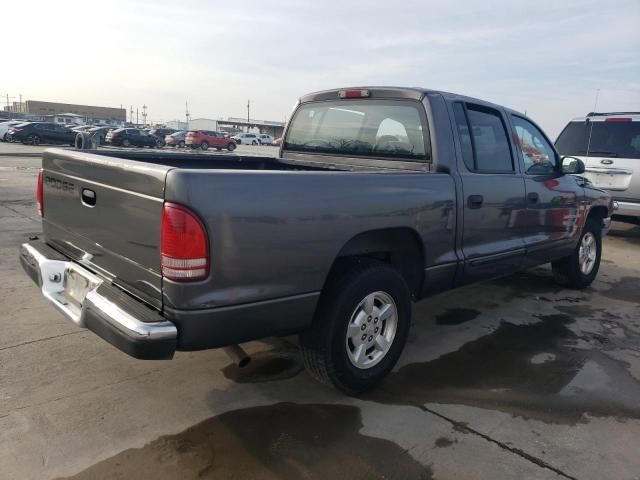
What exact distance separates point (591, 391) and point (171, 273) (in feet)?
9.55

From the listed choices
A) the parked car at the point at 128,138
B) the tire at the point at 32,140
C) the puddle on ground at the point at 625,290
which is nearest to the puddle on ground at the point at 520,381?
the puddle on ground at the point at 625,290

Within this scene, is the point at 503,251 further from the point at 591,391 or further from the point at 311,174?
the point at 311,174

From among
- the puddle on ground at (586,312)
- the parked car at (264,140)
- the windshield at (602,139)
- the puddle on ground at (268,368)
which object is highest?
the windshield at (602,139)

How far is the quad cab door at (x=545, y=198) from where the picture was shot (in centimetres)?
449

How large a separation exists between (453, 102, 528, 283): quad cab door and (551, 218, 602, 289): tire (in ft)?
5.28

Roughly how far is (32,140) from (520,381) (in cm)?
3289

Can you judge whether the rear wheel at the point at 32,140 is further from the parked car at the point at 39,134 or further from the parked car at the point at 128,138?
the parked car at the point at 128,138

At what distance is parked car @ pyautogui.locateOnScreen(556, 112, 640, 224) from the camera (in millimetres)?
7746

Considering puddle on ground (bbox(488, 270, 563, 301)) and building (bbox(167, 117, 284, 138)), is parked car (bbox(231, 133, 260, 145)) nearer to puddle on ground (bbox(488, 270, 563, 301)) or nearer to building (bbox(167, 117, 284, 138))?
building (bbox(167, 117, 284, 138))

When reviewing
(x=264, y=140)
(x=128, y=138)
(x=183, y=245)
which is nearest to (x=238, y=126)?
(x=264, y=140)

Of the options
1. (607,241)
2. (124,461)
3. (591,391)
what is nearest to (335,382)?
(124,461)

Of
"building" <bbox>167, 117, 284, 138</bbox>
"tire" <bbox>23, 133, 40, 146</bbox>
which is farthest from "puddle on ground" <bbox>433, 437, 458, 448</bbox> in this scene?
"building" <bbox>167, 117, 284, 138</bbox>

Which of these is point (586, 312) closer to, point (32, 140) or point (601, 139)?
point (601, 139)

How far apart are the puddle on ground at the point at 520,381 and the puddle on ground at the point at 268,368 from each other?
62 centimetres
